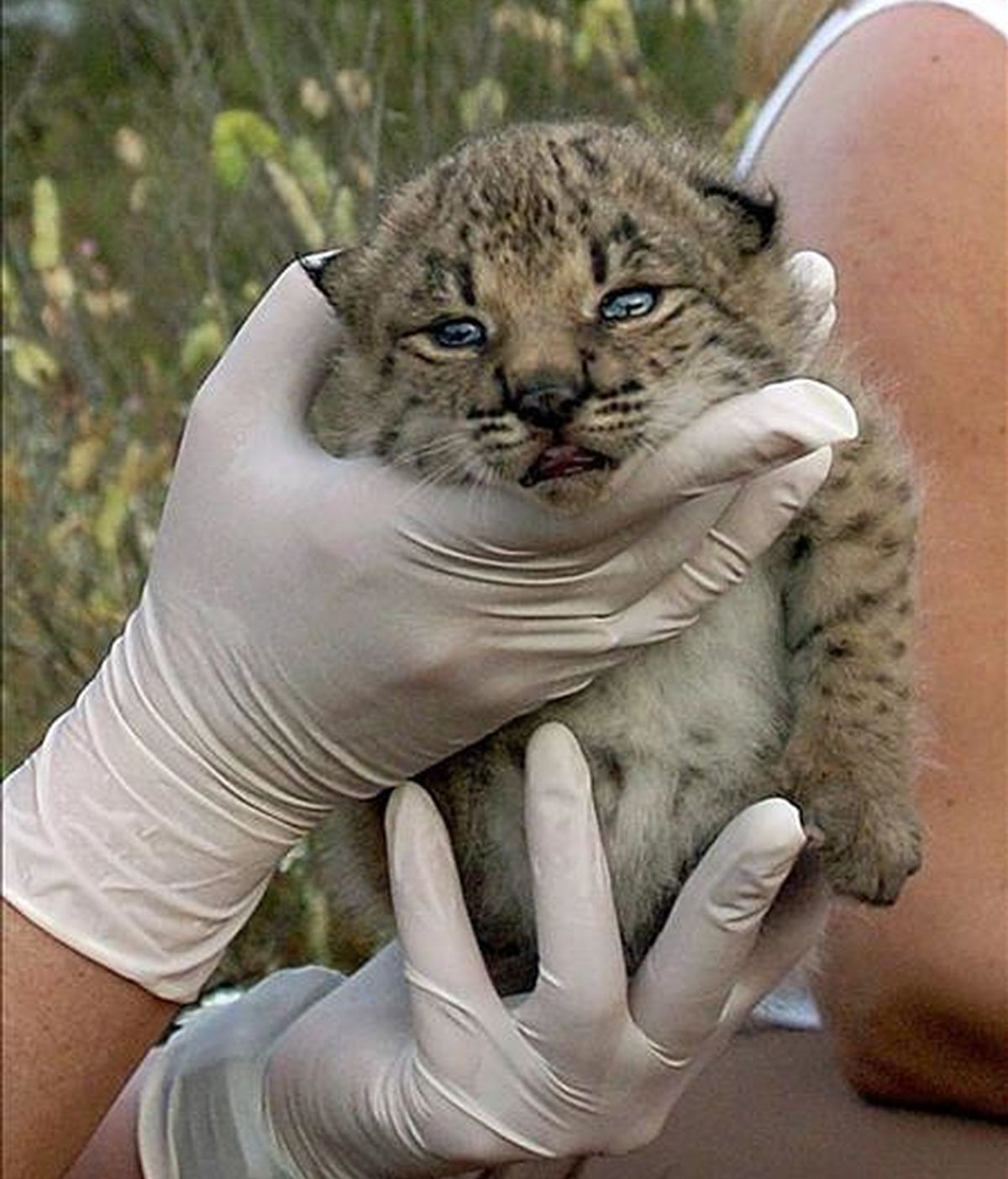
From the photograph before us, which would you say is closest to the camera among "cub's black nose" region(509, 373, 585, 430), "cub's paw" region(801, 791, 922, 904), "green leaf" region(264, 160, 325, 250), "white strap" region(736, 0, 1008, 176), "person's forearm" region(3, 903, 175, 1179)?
"cub's black nose" region(509, 373, 585, 430)

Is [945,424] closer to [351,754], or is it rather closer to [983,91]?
[983,91]

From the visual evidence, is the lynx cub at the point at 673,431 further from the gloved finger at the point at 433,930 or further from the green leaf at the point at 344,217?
the green leaf at the point at 344,217

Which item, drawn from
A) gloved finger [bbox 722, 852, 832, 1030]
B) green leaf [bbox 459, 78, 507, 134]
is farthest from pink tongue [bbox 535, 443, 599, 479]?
green leaf [bbox 459, 78, 507, 134]

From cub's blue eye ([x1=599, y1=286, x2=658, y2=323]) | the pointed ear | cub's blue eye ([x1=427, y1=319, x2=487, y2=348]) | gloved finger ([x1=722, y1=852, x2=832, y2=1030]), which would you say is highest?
the pointed ear

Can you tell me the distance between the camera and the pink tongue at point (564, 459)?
180 centimetres

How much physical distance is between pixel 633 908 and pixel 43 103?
5.43 m

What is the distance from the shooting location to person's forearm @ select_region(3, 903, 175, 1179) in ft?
6.21

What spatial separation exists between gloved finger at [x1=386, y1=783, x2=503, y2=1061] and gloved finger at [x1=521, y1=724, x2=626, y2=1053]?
82 millimetres

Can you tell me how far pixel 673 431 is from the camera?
1.86m

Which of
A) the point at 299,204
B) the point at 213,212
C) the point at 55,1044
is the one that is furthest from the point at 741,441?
the point at 213,212

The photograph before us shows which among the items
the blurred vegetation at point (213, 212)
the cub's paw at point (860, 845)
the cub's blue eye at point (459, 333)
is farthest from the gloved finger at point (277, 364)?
the blurred vegetation at point (213, 212)

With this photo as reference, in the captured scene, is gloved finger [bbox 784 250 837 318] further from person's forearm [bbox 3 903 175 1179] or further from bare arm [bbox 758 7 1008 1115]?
person's forearm [bbox 3 903 175 1179]

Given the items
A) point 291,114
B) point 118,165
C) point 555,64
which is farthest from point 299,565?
point 118,165

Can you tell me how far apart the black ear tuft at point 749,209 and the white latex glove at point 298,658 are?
0.21 metres
